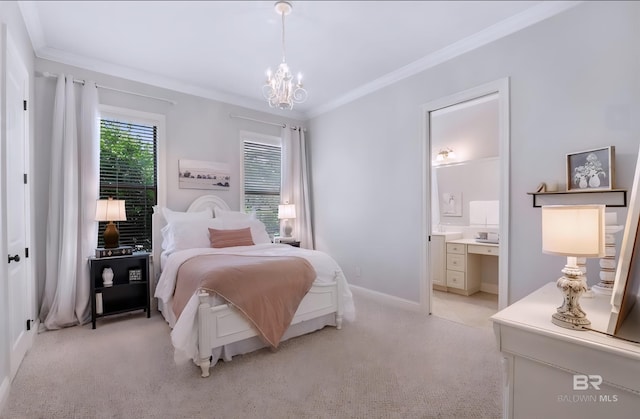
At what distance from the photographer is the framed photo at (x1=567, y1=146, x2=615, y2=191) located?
2182mm

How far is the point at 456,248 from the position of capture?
438 centimetres

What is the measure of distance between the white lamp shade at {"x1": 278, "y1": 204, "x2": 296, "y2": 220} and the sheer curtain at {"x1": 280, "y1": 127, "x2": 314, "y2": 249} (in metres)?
0.26

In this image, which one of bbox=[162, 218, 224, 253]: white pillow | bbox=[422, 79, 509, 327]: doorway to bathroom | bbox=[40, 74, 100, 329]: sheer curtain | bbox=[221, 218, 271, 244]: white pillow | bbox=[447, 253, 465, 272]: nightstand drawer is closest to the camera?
bbox=[40, 74, 100, 329]: sheer curtain

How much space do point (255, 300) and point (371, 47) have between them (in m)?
2.75

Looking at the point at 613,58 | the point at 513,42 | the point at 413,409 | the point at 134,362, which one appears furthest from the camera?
the point at 513,42

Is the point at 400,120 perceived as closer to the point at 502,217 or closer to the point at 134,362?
the point at 502,217

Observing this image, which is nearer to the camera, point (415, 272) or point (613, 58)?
point (613, 58)

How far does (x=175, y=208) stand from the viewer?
400 cm

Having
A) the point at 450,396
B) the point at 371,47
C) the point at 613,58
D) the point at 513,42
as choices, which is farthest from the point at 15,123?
the point at 613,58

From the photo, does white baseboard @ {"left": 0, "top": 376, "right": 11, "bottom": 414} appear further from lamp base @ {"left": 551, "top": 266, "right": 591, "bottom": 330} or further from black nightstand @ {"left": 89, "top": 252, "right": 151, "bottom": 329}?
lamp base @ {"left": 551, "top": 266, "right": 591, "bottom": 330}

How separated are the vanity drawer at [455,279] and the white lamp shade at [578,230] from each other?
3.30m

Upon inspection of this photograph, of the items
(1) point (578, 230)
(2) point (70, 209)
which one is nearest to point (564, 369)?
(1) point (578, 230)

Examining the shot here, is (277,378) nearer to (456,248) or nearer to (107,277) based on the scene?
(107,277)

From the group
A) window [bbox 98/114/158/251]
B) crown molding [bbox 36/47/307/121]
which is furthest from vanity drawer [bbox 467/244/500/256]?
window [bbox 98/114/158/251]
